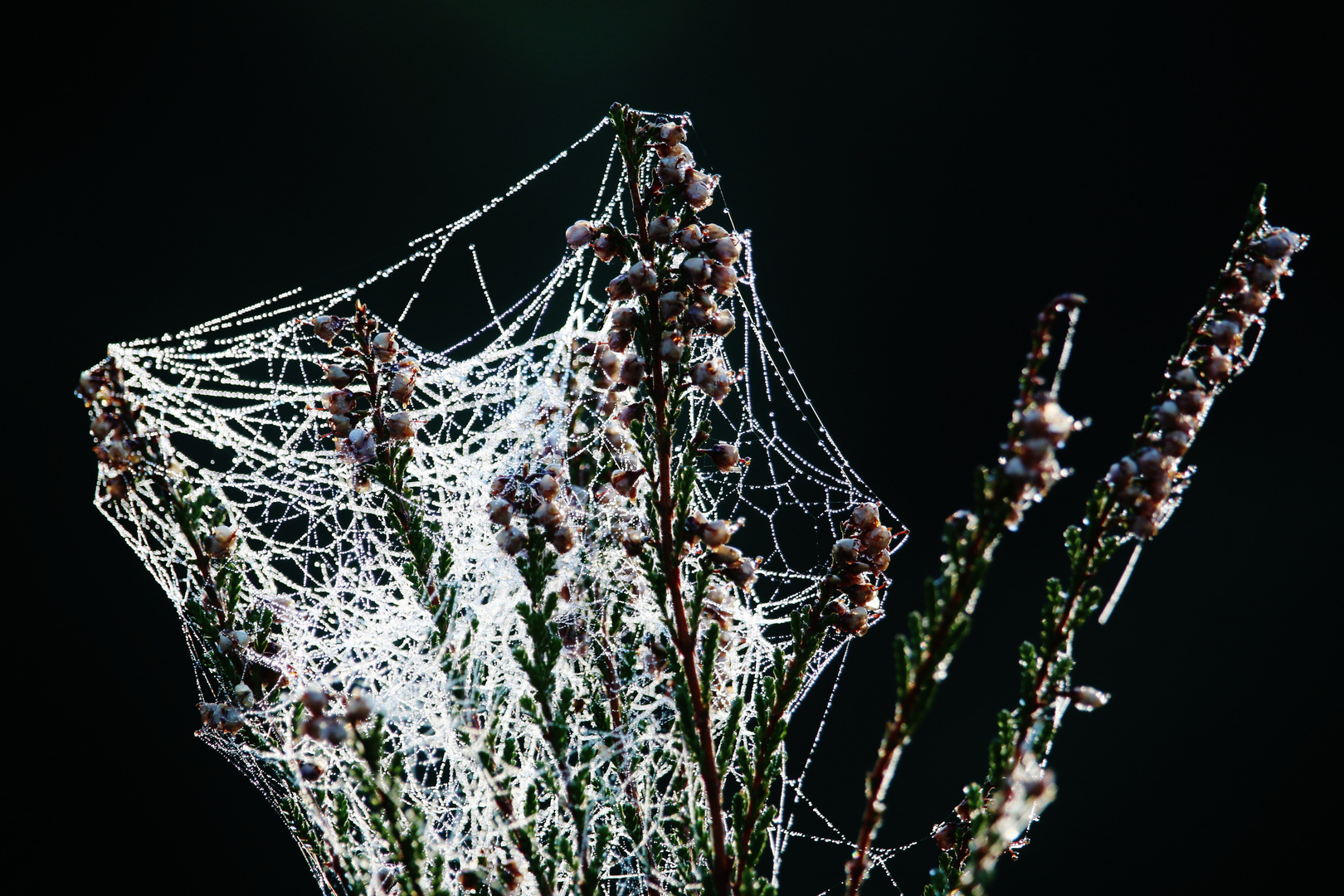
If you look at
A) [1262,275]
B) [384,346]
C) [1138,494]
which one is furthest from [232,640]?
[1262,275]

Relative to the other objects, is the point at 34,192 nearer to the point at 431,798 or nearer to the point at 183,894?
the point at 183,894

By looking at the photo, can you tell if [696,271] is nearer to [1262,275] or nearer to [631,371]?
[631,371]

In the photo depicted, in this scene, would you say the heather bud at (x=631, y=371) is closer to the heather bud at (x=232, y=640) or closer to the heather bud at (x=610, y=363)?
the heather bud at (x=610, y=363)

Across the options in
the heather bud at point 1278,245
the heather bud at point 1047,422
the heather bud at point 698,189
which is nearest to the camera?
the heather bud at point 1047,422

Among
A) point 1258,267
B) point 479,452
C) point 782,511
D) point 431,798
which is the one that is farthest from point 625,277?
point 782,511

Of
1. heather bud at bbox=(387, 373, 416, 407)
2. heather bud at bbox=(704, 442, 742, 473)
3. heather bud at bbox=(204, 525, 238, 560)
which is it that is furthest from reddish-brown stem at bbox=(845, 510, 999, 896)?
heather bud at bbox=(204, 525, 238, 560)

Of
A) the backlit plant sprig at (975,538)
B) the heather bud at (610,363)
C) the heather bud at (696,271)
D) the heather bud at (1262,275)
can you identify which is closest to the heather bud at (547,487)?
the heather bud at (610,363)
